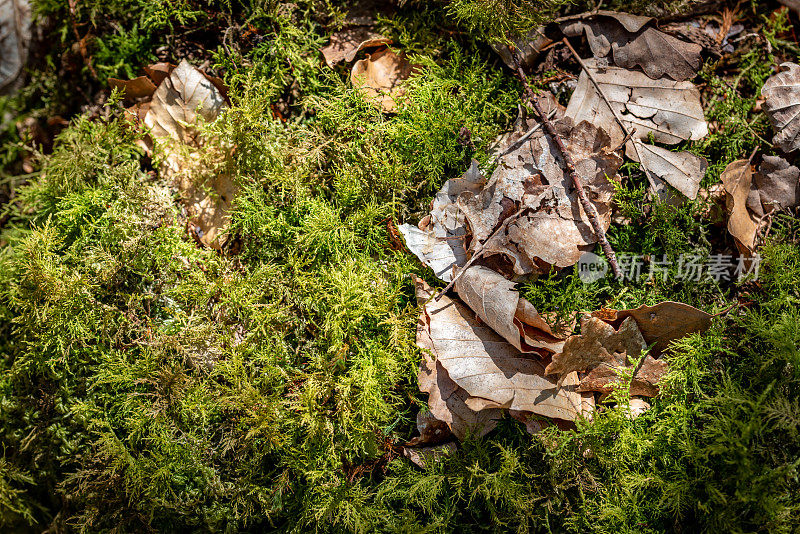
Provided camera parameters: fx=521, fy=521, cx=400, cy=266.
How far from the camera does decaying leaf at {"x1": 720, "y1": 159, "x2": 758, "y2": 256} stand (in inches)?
107

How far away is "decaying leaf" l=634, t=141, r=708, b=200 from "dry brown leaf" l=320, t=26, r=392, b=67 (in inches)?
62.4

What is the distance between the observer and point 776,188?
284 centimetres

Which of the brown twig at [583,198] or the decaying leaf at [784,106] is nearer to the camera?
the brown twig at [583,198]

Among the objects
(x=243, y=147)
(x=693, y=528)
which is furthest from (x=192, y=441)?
(x=693, y=528)

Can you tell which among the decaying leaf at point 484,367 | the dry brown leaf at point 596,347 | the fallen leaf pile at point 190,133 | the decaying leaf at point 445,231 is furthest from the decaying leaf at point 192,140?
the dry brown leaf at point 596,347

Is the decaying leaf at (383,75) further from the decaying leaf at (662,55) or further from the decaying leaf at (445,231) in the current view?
the decaying leaf at (662,55)

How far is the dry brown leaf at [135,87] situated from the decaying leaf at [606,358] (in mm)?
2737

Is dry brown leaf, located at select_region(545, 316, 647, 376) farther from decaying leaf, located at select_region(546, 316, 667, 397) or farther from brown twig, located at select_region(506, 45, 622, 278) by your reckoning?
brown twig, located at select_region(506, 45, 622, 278)

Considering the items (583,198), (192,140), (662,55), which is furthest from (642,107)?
(192,140)

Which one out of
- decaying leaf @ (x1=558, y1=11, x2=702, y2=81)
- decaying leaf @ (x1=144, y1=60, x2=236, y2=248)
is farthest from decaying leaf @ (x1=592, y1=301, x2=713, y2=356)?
decaying leaf @ (x1=144, y1=60, x2=236, y2=248)

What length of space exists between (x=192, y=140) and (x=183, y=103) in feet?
0.70

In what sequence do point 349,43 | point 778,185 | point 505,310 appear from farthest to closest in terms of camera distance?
1. point 349,43
2. point 778,185
3. point 505,310

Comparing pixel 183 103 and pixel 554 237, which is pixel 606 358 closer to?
pixel 554 237

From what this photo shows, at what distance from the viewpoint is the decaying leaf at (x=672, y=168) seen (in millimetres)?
2768
